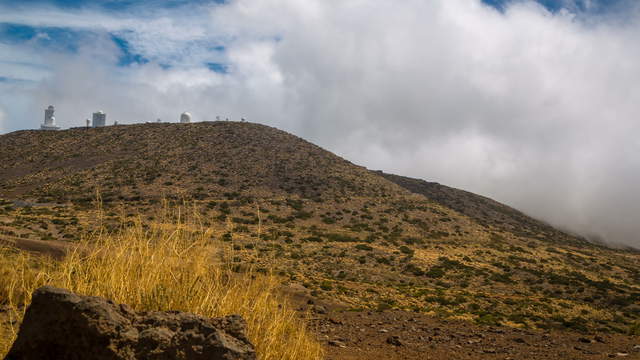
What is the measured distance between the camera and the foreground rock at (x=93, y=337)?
12.4 ft

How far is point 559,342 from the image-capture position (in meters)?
13.9

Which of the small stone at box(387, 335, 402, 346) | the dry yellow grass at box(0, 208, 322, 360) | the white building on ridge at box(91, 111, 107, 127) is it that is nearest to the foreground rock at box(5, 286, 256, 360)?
the dry yellow grass at box(0, 208, 322, 360)

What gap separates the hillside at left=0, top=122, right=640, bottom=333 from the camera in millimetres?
21141

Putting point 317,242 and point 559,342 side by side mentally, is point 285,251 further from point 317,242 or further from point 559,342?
point 559,342

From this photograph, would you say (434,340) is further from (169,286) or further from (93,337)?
(93,337)

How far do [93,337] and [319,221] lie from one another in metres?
41.3

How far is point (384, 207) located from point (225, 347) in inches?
1962

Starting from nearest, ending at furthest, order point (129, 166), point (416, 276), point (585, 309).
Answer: point (585, 309)
point (416, 276)
point (129, 166)

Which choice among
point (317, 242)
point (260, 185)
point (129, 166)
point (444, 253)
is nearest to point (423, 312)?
point (317, 242)

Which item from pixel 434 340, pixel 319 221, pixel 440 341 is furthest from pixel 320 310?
pixel 319 221

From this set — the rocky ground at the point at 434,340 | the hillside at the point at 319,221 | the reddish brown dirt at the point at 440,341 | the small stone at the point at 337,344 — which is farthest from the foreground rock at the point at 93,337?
the small stone at the point at 337,344

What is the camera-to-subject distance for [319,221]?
4500 cm

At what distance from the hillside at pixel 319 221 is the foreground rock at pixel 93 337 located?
3.66ft

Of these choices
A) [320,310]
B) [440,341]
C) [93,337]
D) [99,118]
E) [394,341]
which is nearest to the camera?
[93,337]
